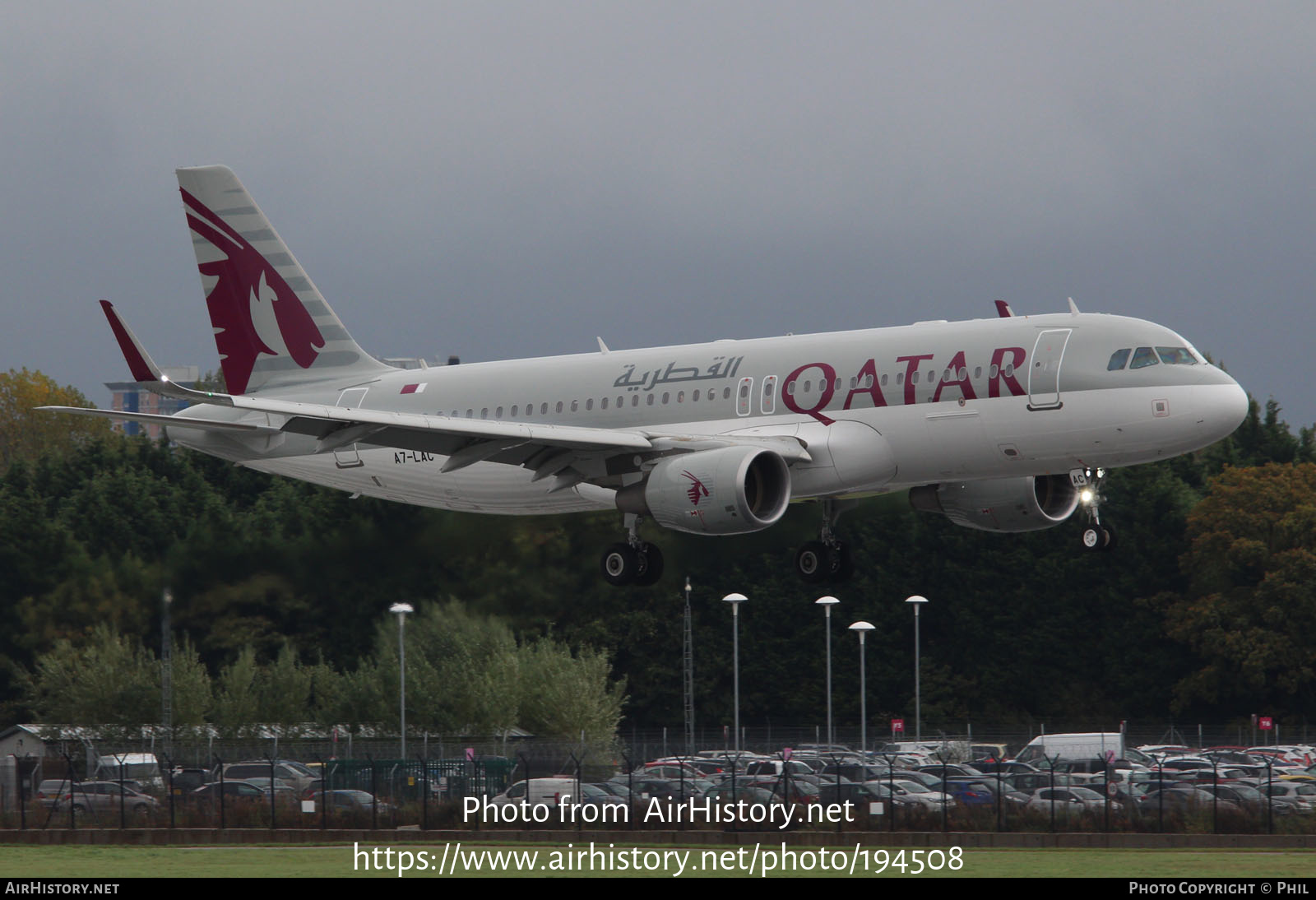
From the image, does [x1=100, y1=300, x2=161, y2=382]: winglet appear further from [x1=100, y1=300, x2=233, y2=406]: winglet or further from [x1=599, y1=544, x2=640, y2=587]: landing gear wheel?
[x1=599, y1=544, x2=640, y2=587]: landing gear wheel

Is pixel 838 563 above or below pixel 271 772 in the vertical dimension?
above

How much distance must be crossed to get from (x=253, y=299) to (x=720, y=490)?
57.7 feet

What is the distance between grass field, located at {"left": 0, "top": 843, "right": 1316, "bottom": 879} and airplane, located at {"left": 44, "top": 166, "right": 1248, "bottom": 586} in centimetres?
665

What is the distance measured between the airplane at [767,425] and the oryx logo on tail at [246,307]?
109 inches

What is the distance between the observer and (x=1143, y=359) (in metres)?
39.9

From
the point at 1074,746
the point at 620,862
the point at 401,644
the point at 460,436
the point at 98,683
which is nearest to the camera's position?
the point at 620,862

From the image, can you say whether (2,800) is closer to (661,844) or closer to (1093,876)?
(661,844)

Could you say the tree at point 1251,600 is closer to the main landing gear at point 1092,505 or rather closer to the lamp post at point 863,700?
the lamp post at point 863,700

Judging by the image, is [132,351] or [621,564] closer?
[132,351]

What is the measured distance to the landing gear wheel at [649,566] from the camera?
146ft

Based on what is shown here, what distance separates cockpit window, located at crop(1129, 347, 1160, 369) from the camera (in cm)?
3984

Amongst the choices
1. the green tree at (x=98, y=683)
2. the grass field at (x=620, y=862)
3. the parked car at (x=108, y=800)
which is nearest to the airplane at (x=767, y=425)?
the grass field at (x=620, y=862)

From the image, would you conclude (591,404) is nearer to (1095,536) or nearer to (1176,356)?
(1095,536)

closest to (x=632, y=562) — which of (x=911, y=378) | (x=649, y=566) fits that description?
(x=649, y=566)
